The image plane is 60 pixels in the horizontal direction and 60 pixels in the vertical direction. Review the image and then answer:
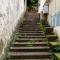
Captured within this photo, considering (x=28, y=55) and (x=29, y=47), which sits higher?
(x=29, y=47)

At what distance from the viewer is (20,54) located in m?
6.70

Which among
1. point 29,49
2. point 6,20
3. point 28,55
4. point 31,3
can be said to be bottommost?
point 28,55

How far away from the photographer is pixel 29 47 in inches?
294

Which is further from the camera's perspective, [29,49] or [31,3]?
[31,3]

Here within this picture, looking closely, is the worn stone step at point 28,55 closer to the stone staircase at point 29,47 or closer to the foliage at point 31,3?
the stone staircase at point 29,47

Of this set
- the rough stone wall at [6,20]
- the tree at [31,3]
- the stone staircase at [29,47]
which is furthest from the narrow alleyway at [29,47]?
the tree at [31,3]

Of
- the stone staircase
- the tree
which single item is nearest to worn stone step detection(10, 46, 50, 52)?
the stone staircase

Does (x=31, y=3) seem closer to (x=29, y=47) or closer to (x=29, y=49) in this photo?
(x=29, y=47)

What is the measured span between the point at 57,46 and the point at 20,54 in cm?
131

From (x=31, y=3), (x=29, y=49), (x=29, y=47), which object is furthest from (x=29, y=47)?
(x=31, y=3)

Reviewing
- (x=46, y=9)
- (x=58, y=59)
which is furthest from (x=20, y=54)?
(x=46, y=9)

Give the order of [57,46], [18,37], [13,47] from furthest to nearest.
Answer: [18,37] < [13,47] < [57,46]

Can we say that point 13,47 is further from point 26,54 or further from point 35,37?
point 35,37

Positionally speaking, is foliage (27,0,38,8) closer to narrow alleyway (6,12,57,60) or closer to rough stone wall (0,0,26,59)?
narrow alleyway (6,12,57,60)
